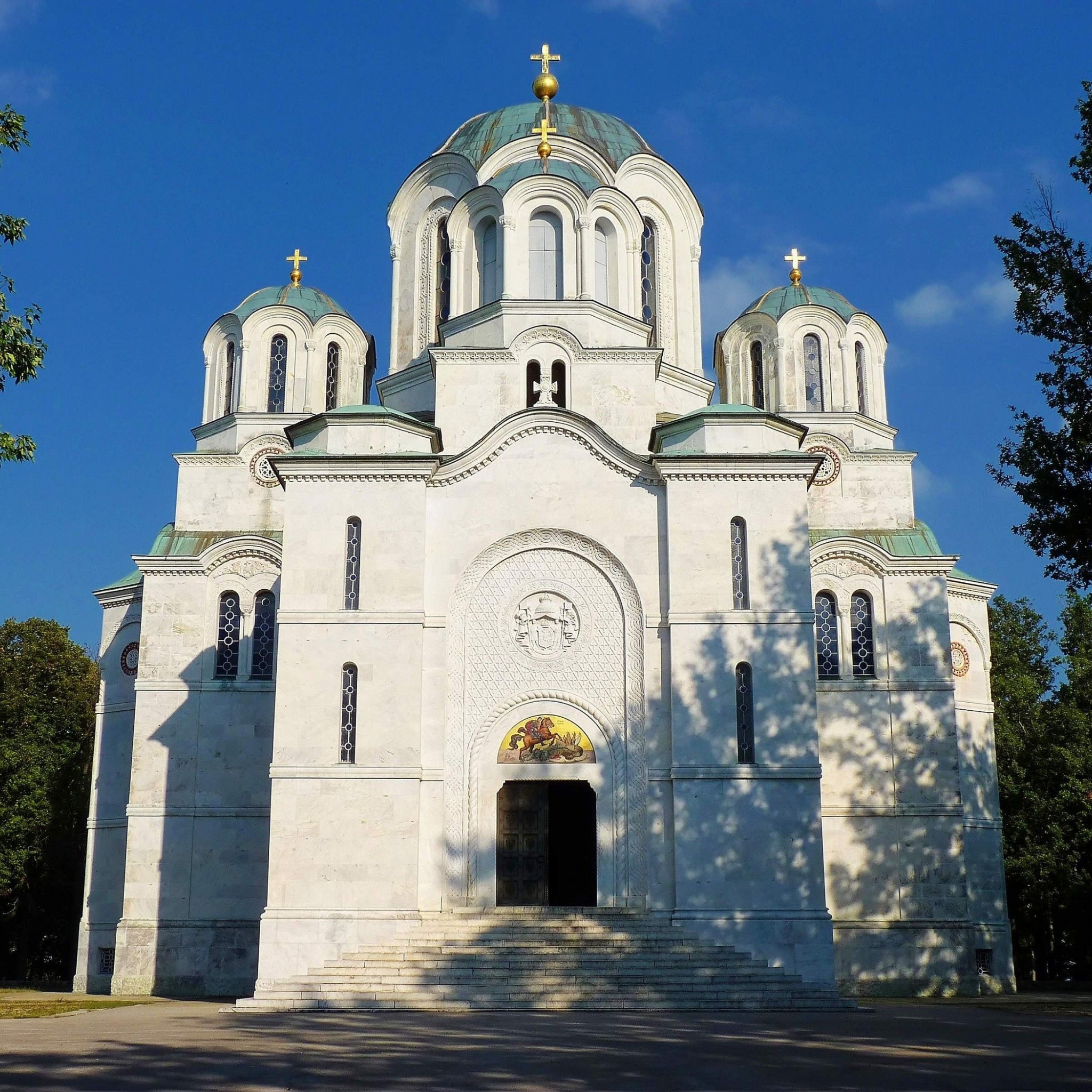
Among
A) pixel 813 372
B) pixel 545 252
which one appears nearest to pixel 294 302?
pixel 545 252

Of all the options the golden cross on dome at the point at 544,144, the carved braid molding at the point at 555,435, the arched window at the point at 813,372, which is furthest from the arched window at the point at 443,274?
the arched window at the point at 813,372

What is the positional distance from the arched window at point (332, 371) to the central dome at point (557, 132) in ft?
14.6

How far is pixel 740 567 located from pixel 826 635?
5098 millimetres

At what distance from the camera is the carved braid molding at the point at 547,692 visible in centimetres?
1950

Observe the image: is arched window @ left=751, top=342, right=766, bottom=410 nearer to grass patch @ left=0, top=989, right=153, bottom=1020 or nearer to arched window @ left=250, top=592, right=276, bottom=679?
arched window @ left=250, top=592, right=276, bottom=679

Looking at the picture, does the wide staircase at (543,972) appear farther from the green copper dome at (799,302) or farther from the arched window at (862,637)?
the green copper dome at (799,302)

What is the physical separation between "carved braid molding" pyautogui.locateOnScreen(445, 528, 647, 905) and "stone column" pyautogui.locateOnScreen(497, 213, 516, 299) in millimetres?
5696

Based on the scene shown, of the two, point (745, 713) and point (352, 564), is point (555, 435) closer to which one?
point (352, 564)

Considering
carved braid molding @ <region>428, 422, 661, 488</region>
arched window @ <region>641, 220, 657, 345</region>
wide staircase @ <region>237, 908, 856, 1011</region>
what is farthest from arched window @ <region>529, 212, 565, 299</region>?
wide staircase @ <region>237, 908, 856, 1011</region>

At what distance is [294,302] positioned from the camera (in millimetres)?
27547

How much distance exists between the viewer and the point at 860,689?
24.3 metres

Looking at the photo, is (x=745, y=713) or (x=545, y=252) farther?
(x=545, y=252)

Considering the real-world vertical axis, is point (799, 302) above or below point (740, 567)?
above

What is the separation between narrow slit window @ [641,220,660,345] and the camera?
26.4 metres
